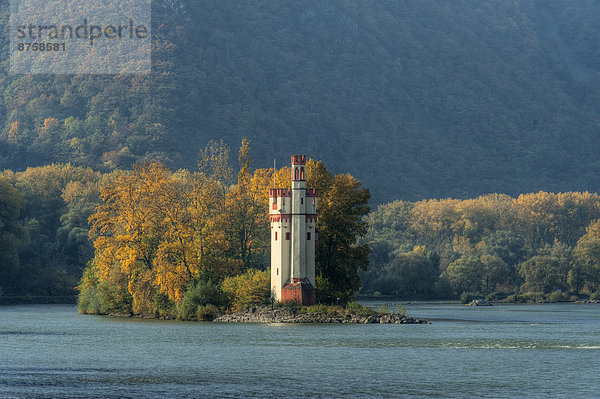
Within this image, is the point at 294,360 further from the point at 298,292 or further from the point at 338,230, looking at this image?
the point at 338,230

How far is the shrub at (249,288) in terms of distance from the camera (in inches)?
Result: 3846

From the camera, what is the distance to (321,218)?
9912 centimetres

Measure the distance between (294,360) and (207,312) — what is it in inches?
1335

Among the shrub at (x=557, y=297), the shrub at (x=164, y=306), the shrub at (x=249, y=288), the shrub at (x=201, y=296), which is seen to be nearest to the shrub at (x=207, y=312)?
the shrub at (x=201, y=296)

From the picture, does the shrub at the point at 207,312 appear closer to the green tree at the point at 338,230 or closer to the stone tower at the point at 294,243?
the stone tower at the point at 294,243

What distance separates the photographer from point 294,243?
311ft

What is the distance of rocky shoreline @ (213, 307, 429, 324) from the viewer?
94.4 m

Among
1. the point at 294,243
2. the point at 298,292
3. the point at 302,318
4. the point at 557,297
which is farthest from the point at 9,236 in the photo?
the point at 557,297

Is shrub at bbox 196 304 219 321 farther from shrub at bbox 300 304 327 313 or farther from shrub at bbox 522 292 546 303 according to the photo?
shrub at bbox 522 292 546 303

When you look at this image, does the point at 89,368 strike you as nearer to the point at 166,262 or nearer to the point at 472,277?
the point at 166,262

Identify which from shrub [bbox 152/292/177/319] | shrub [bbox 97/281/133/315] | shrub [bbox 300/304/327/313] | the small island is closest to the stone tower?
shrub [bbox 300/304/327/313]

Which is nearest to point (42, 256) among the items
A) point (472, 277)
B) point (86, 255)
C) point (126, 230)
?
point (86, 255)

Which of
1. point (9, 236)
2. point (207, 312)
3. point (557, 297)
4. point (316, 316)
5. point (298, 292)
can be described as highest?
point (9, 236)

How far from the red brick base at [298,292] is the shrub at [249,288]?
2910 mm
